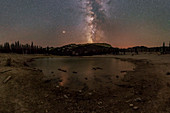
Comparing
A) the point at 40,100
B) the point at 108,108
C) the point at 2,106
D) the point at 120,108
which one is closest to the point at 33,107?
the point at 40,100

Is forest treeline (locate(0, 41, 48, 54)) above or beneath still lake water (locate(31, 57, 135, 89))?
above

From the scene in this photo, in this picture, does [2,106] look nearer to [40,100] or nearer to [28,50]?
[40,100]

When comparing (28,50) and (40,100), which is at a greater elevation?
(28,50)

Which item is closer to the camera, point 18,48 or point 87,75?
point 87,75

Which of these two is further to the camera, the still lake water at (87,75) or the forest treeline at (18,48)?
the forest treeline at (18,48)

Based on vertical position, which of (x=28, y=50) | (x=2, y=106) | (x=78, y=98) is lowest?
(x=78, y=98)

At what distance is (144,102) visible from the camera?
14.6 ft

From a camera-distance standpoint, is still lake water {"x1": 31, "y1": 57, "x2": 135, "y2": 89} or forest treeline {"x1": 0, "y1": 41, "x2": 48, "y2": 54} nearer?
still lake water {"x1": 31, "y1": 57, "x2": 135, "y2": 89}

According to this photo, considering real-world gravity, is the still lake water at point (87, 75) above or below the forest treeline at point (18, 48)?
below

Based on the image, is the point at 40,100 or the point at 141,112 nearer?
the point at 141,112

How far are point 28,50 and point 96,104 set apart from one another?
9655 centimetres

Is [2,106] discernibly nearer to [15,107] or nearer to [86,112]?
[15,107]

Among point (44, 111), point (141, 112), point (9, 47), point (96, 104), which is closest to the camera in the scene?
point (141, 112)

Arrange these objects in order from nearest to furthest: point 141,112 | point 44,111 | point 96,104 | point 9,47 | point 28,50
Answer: point 141,112
point 44,111
point 96,104
point 9,47
point 28,50
